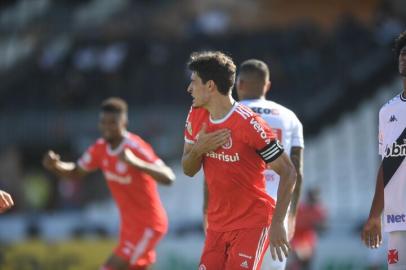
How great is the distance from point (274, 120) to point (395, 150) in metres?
1.66

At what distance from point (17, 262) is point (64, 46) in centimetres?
823

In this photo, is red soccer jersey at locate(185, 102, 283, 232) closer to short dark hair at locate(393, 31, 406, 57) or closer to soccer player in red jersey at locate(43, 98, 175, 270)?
short dark hair at locate(393, 31, 406, 57)

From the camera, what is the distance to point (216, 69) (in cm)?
709

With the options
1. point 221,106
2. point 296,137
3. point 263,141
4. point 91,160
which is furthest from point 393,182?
point 91,160

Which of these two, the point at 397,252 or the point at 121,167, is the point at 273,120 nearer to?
the point at 397,252

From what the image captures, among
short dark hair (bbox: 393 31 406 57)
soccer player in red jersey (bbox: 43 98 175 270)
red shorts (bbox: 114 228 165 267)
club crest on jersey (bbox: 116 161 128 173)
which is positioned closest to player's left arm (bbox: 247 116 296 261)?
short dark hair (bbox: 393 31 406 57)

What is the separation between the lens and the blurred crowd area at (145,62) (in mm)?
19641

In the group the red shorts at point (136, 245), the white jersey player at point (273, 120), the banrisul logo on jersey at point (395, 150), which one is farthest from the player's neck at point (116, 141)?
the banrisul logo on jersey at point (395, 150)

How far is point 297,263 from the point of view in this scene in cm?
1623

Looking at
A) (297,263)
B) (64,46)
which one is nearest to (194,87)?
(297,263)

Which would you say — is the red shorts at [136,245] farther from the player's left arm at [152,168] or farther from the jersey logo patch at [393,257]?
the jersey logo patch at [393,257]

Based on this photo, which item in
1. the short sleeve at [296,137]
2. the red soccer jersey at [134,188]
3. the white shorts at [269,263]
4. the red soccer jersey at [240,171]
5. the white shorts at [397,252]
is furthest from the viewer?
the red soccer jersey at [134,188]

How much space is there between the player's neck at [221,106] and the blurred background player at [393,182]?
3.75 ft

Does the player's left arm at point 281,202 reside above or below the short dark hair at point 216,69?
below
